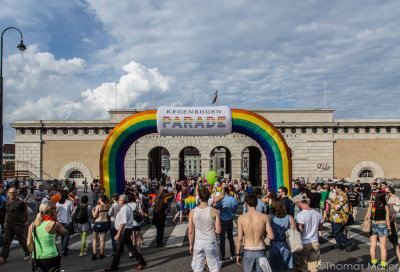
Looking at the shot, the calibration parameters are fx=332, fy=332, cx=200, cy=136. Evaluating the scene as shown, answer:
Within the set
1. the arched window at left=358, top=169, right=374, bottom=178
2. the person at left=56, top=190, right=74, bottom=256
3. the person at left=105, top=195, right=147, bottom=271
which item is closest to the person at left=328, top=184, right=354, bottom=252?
the person at left=105, top=195, right=147, bottom=271

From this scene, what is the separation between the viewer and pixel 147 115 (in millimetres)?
13859

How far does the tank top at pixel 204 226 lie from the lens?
5.41m

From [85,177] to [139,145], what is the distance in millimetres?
5924

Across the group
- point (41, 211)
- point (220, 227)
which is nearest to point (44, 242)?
point (41, 211)

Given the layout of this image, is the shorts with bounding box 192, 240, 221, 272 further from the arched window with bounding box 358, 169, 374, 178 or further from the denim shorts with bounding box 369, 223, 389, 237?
the arched window with bounding box 358, 169, 374, 178

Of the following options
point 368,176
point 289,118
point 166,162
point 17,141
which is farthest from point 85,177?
point 166,162

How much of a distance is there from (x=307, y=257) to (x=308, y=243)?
0.78 feet

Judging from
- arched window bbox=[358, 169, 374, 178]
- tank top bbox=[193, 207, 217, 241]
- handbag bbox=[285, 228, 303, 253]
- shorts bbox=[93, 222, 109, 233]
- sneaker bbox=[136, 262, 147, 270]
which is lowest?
sneaker bbox=[136, 262, 147, 270]

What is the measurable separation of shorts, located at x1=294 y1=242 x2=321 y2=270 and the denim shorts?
7.45ft

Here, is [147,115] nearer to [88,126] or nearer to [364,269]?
[364,269]

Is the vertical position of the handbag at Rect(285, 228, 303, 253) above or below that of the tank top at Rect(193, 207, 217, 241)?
below

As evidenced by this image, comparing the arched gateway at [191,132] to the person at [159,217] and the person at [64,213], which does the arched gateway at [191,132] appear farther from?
the person at [159,217]

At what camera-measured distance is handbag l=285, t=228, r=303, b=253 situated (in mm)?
5405

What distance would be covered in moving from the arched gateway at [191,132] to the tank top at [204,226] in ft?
27.5
